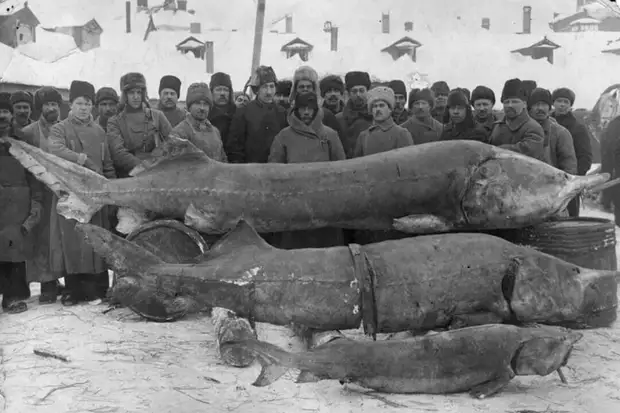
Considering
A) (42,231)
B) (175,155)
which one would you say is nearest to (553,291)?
(175,155)

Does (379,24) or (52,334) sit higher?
(379,24)

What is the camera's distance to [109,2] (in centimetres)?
638

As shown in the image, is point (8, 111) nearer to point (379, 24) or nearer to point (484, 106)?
point (379, 24)

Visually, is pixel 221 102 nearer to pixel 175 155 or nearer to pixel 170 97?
pixel 170 97

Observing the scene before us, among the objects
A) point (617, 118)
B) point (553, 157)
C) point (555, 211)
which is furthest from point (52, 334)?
point (617, 118)

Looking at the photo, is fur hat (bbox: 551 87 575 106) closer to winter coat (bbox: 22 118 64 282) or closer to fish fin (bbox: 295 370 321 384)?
fish fin (bbox: 295 370 321 384)

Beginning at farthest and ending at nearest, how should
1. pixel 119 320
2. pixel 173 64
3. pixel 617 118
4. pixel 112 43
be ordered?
pixel 617 118 → pixel 173 64 → pixel 112 43 → pixel 119 320

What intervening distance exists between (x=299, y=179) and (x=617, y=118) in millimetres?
7159

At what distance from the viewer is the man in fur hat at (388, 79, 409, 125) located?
7.49 meters

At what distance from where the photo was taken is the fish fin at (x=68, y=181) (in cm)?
477

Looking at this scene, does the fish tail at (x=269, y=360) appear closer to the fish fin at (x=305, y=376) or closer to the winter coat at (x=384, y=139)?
the fish fin at (x=305, y=376)

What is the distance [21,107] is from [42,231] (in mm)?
1286

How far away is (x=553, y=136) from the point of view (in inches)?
241

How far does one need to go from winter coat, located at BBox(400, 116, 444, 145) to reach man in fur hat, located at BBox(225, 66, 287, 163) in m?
1.42
